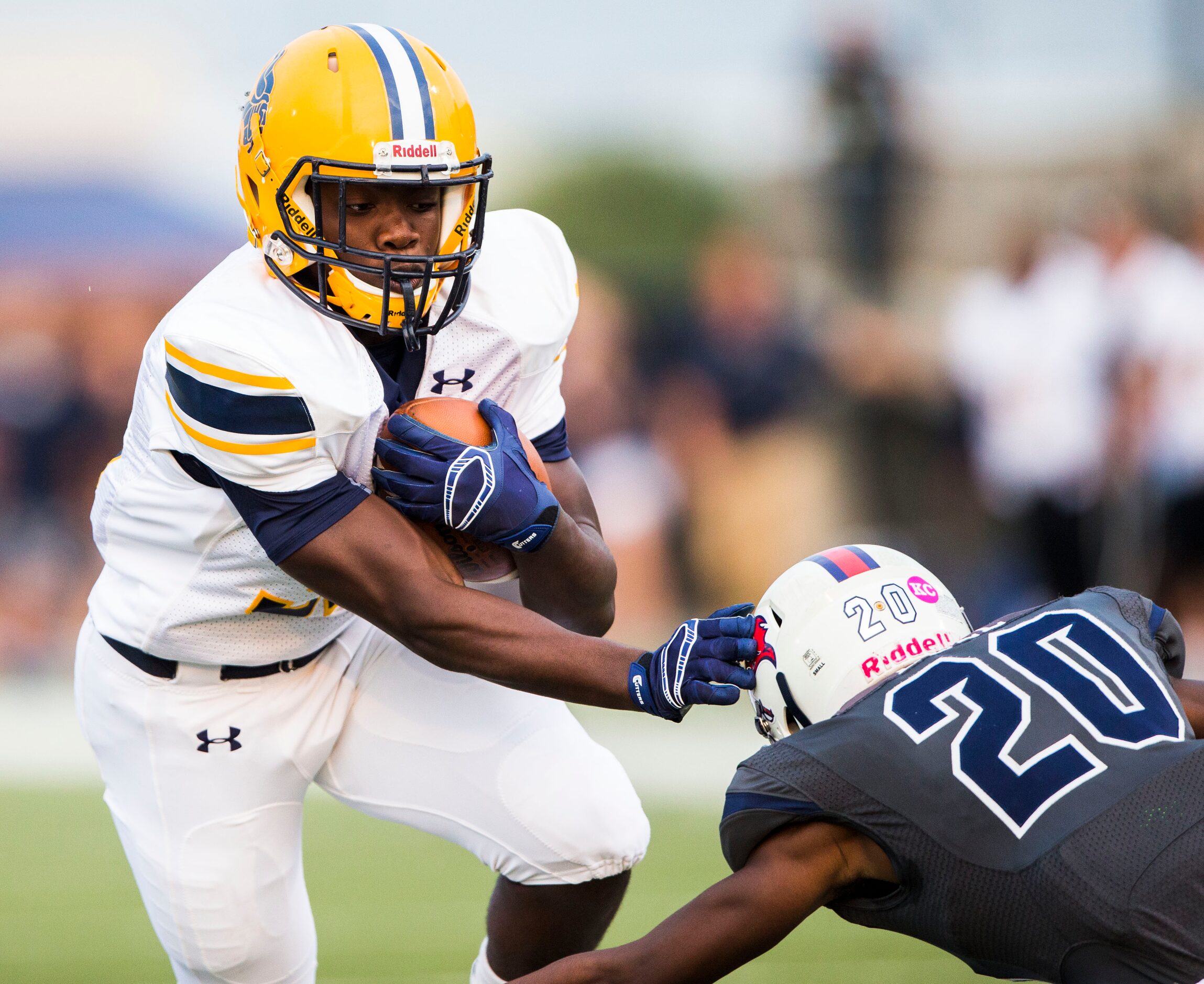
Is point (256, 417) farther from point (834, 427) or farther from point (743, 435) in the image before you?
point (834, 427)

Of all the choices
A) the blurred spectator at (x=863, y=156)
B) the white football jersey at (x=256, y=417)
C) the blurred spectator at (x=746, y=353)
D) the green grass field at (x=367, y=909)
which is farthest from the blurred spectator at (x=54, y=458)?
the white football jersey at (x=256, y=417)

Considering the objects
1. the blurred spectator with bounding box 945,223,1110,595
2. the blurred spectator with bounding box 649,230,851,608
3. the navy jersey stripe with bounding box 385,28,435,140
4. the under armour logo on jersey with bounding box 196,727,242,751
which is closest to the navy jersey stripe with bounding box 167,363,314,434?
the navy jersey stripe with bounding box 385,28,435,140

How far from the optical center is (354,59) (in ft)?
Result: 8.49

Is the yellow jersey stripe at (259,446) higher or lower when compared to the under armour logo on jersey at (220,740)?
higher

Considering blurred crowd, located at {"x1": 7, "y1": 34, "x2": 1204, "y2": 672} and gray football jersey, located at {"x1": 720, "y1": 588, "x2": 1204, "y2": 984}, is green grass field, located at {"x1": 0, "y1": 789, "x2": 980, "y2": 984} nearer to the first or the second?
gray football jersey, located at {"x1": 720, "y1": 588, "x2": 1204, "y2": 984}

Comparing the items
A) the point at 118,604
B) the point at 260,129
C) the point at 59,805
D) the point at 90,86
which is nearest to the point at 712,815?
the point at 59,805

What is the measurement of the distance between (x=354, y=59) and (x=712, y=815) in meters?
3.23

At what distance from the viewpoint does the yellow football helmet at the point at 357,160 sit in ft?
8.36

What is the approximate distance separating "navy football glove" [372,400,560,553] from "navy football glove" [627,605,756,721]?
324 mm

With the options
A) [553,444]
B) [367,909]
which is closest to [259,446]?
[553,444]

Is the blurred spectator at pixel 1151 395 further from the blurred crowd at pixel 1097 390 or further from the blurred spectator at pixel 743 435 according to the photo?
the blurred spectator at pixel 743 435

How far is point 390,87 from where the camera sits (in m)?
2.58

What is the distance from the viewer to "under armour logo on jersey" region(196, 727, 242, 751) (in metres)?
2.74

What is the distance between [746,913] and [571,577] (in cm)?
85
